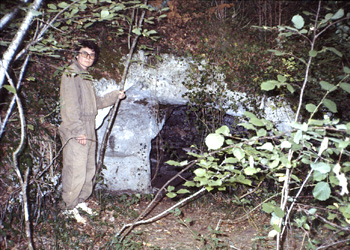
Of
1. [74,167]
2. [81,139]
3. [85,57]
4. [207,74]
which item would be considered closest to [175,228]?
[74,167]

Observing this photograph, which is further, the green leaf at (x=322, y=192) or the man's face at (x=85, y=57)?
the man's face at (x=85, y=57)

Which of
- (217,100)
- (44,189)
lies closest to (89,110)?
(44,189)

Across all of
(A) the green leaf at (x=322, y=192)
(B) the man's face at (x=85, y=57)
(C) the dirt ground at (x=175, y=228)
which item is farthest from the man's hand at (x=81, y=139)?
(A) the green leaf at (x=322, y=192)

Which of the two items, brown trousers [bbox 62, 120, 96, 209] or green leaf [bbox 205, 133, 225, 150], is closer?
green leaf [bbox 205, 133, 225, 150]

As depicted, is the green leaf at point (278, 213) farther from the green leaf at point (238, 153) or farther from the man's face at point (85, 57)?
the man's face at point (85, 57)

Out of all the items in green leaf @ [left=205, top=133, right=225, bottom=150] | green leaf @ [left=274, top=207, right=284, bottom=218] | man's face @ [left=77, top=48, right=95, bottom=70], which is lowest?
green leaf @ [left=274, top=207, right=284, bottom=218]

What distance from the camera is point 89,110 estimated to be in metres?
4.27

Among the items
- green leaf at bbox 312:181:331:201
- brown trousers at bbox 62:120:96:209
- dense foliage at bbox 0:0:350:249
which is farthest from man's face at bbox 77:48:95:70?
green leaf at bbox 312:181:331:201

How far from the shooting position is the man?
400 cm

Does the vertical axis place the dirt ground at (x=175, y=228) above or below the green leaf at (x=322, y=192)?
below

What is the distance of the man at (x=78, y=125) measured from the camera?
3996 mm

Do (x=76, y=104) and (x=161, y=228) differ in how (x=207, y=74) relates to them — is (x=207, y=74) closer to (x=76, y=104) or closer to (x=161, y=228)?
(x=76, y=104)

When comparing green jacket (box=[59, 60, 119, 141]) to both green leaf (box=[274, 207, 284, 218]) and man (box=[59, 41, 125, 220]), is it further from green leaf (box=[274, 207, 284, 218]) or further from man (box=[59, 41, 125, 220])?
green leaf (box=[274, 207, 284, 218])

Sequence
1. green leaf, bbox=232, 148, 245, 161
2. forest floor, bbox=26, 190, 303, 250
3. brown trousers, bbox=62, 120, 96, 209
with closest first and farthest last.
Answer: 1. green leaf, bbox=232, 148, 245, 161
2. forest floor, bbox=26, 190, 303, 250
3. brown trousers, bbox=62, 120, 96, 209
